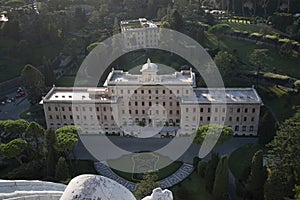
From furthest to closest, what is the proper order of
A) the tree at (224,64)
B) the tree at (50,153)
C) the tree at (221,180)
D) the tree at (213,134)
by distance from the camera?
the tree at (224,64)
the tree at (213,134)
the tree at (50,153)
the tree at (221,180)

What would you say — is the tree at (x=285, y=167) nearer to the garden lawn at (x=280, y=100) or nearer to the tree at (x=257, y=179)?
the tree at (x=257, y=179)

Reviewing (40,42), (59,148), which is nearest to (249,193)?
(59,148)

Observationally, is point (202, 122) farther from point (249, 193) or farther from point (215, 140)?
point (249, 193)

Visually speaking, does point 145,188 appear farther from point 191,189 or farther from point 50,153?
point 50,153

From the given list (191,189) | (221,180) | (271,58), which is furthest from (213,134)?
(271,58)

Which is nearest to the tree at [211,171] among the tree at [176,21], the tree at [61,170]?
the tree at [61,170]

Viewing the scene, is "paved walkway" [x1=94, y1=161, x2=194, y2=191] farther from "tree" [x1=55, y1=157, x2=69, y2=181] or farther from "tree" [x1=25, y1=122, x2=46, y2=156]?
"tree" [x1=25, y1=122, x2=46, y2=156]
